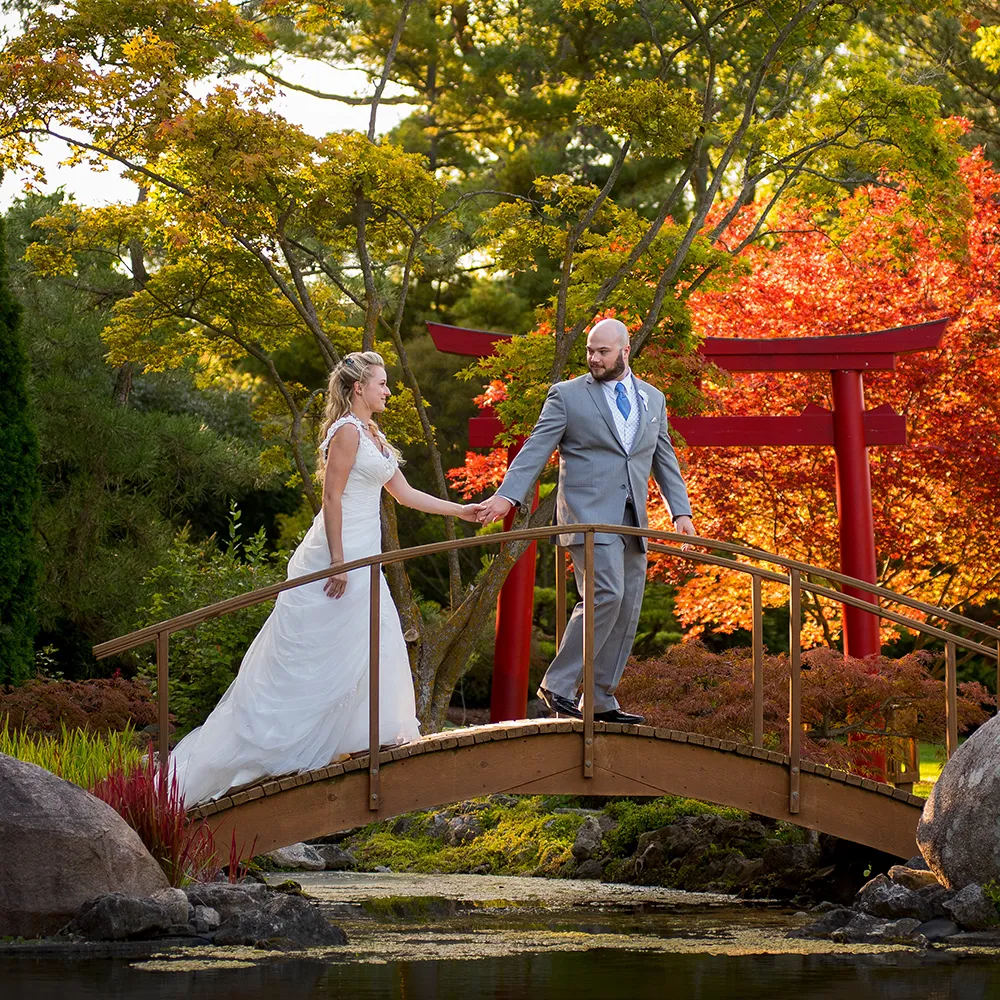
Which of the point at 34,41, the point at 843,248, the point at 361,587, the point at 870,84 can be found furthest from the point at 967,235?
the point at 361,587

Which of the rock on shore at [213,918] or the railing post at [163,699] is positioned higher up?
the railing post at [163,699]

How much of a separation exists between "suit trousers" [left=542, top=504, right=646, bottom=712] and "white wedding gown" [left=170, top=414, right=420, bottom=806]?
A: 74cm

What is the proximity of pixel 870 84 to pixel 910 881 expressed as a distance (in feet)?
20.0

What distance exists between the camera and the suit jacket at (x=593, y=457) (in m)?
7.04

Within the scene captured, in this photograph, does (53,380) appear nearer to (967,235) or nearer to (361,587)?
(967,235)

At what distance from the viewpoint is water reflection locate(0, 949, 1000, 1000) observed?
5004mm

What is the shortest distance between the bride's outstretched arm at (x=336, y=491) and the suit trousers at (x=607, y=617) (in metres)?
1.04

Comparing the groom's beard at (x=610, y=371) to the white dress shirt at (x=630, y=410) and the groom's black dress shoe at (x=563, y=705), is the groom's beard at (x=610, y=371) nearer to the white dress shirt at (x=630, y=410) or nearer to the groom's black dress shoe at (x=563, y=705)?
the white dress shirt at (x=630, y=410)

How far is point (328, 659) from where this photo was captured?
7.04m

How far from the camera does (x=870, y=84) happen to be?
433 inches

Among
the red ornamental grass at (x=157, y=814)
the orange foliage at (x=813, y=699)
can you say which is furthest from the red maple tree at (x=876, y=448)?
the red ornamental grass at (x=157, y=814)

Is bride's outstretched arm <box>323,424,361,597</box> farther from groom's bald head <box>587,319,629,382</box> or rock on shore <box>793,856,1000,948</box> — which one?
rock on shore <box>793,856,1000,948</box>

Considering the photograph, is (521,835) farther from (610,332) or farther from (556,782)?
(610,332)

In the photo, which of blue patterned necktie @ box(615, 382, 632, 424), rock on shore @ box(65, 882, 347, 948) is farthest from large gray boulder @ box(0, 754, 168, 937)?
blue patterned necktie @ box(615, 382, 632, 424)
